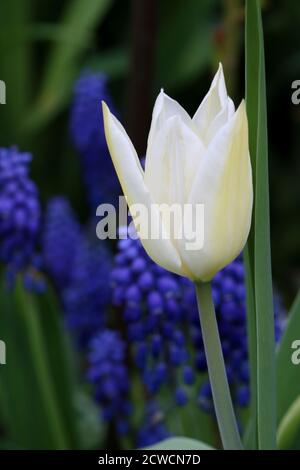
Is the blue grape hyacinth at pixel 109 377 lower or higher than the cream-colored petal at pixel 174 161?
lower

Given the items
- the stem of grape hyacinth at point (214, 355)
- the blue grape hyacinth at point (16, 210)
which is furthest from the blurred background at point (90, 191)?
the stem of grape hyacinth at point (214, 355)

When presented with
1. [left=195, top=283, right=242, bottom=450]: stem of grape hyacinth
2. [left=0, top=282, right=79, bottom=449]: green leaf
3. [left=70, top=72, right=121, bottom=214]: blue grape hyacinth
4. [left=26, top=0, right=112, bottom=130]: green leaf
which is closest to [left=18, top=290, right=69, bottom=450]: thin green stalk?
[left=0, top=282, right=79, bottom=449]: green leaf

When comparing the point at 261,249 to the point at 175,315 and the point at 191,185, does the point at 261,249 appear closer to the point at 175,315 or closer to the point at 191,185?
the point at 191,185

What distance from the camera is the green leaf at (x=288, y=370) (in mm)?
795

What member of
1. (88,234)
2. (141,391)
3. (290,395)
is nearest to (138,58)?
(88,234)

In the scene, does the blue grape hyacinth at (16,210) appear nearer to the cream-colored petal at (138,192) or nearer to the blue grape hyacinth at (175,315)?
the blue grape hyacinth at (175,315)

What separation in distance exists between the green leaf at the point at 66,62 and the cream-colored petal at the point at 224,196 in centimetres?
112

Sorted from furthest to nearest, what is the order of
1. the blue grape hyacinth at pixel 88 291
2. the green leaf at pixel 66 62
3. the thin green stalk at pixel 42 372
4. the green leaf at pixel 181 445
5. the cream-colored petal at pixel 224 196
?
1. the green leaf at pixel 66 62
2. the blue grape hyacinth at pixel 88 291
3. the thin green stalk at pixel 42 372
4. the green leaf at pixel 181 445
5. the cream-colored petal at pixel 224 196

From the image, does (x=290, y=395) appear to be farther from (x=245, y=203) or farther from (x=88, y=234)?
(x=88, y=234)

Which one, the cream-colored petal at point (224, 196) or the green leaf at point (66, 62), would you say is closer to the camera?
the cream-colored petal at point (224, 196)

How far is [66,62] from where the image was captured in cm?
177

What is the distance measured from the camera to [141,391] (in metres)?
1.37

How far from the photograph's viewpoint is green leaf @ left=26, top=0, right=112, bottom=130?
67.5 inches
